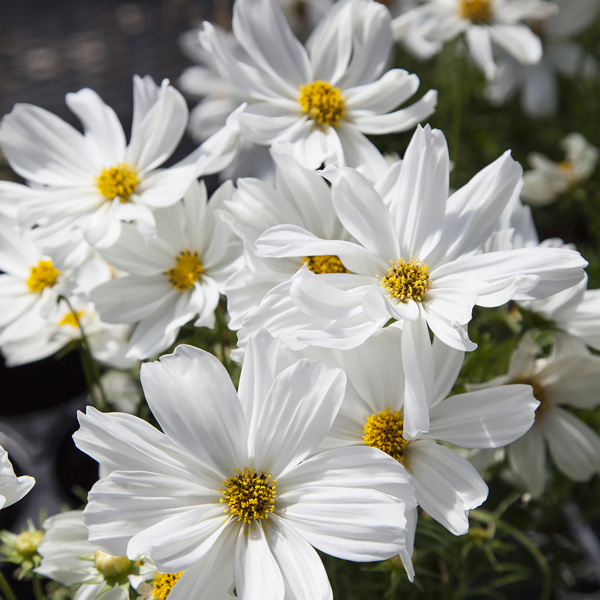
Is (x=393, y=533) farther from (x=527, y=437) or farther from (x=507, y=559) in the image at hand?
(x=507, y=559)

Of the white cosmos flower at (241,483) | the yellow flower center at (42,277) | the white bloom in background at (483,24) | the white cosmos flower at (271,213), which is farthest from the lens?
the white bloom in background at (483,24)

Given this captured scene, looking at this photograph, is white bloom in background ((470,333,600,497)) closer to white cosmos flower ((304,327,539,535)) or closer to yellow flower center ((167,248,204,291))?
white cosmos flower ((304,327,539,535))

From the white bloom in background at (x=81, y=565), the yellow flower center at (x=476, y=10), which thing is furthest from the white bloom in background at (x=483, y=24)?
the white bloom in background at (x=81, y=565)

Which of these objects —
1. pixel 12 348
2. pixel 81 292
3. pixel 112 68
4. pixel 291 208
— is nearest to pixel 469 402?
pixel 291 208

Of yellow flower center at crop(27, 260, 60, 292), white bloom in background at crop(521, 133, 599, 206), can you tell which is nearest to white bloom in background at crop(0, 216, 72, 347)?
yellow flower center at crop(27, 260, 60, 292)

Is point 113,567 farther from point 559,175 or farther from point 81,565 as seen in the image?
point 559,175

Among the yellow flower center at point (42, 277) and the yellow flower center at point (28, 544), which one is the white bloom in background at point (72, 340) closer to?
the yellow flower center at point (42, 277)

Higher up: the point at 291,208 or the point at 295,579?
the point at 291,208

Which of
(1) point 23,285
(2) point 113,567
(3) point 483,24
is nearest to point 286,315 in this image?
(2) point 113,567
